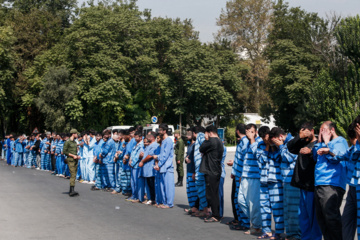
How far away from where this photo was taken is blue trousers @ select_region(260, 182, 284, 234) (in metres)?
8.73

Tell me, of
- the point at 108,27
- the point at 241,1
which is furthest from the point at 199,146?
the point at 241,1

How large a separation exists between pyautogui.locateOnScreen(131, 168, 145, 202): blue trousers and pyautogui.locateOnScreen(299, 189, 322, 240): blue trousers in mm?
6479

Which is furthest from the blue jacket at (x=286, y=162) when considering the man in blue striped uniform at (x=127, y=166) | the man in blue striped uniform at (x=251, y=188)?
the man in blue striped uniform at (x=127, y=166)

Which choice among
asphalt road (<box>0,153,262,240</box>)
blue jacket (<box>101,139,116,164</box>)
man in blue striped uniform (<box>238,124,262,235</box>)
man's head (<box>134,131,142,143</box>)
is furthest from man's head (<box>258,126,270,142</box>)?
blue jacket (<box>101,139,116,164</box>)

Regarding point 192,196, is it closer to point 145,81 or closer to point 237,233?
point 237,233

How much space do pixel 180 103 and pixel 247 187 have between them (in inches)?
1687

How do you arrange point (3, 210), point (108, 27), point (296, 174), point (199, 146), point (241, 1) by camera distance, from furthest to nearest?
point (241, 1) < point (108, 27) < point (3, 210) < point (199, 146) < point (296, 174)

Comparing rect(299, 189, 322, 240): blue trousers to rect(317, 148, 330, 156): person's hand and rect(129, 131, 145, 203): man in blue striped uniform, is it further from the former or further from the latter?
rect(129, 131, 145, 203): man in blue striped uniform

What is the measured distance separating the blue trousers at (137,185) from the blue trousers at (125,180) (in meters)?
0.77

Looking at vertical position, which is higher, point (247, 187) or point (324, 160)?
point (324, 160)

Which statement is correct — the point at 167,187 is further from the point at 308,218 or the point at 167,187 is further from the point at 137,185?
the point at 308,218

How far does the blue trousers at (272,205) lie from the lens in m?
8.73

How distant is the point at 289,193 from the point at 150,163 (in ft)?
18.0

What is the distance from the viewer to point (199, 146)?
1143 centimetres
